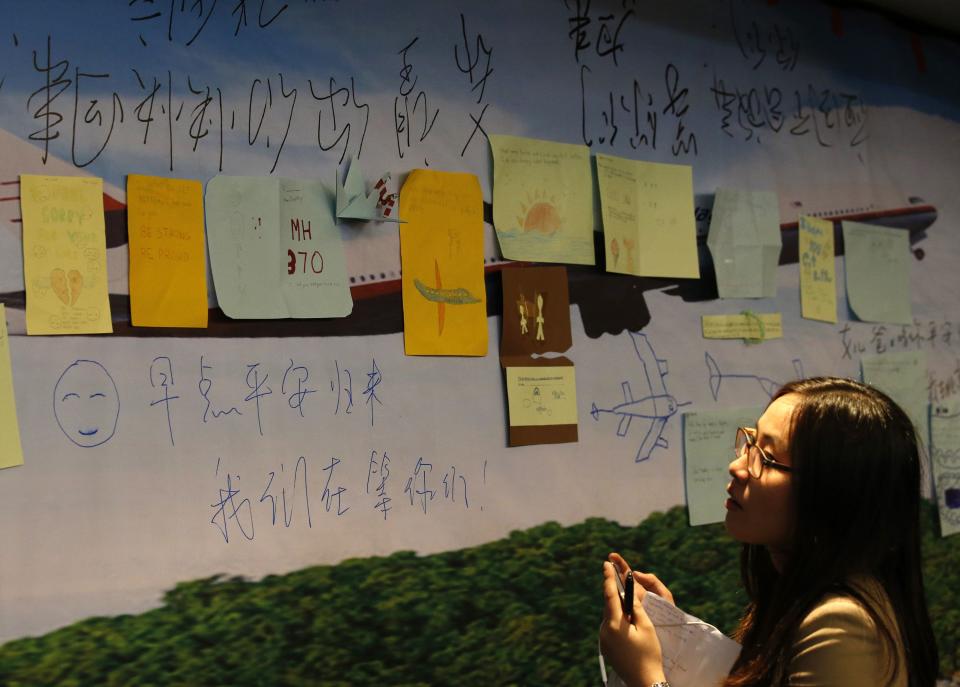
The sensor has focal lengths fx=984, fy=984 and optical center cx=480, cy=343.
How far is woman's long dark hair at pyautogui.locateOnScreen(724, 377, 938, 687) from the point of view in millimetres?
1250

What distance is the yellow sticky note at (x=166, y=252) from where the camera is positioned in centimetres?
169

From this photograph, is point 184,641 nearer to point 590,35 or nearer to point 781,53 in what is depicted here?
point 590,35

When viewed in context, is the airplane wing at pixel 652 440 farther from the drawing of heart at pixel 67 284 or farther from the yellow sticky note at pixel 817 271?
the drawing of heart at pixel 67 284

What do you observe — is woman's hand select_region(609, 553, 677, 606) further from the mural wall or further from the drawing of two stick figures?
the drawing of two stick figures

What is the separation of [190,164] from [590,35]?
103cm

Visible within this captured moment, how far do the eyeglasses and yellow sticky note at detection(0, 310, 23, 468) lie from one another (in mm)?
1117

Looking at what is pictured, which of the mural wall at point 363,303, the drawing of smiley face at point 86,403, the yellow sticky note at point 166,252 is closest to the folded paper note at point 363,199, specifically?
the mural wall at point 363,303

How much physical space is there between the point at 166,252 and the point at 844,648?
1.24 m

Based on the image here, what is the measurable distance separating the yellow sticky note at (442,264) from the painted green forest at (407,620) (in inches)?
17.3

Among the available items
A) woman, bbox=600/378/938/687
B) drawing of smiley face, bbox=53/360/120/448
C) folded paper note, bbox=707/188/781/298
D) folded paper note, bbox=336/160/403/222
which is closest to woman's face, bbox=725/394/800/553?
woman, bbox=600/378/938/687

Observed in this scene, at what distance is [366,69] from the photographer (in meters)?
1.97

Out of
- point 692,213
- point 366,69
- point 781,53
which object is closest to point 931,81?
point 781,53

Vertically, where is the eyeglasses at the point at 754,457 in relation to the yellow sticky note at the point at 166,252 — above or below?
below

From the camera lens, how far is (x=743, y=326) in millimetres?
2514
